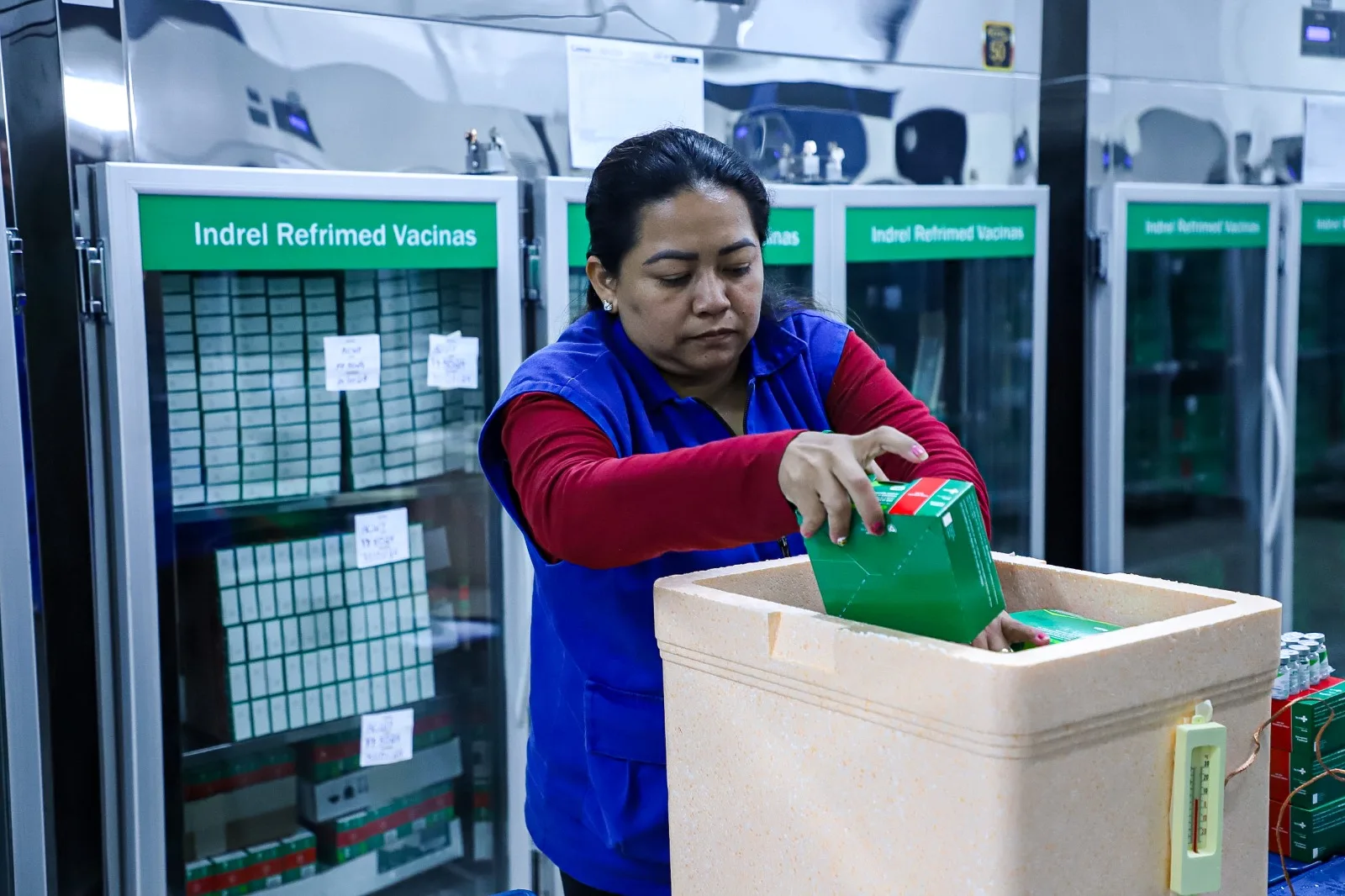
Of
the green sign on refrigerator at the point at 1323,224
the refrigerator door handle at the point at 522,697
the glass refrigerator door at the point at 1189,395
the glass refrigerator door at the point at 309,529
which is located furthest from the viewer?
the green sign on refrigerator at the point at 1323,224

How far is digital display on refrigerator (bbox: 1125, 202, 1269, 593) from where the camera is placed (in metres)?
4.05

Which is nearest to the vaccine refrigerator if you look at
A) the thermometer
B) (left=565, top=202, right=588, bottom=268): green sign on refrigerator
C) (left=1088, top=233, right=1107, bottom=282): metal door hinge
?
(left=1088, top=233, right=1107, bottom=282): metal door hinge

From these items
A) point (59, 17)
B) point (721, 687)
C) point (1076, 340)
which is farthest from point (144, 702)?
point (1076, 340)

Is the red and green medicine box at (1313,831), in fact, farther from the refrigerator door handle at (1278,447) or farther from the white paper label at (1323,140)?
the white paper label at (1323,140)

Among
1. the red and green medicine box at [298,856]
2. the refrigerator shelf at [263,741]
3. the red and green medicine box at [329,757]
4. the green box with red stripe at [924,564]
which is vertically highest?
the green box with red stripe at [924,564]

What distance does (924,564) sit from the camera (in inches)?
35.6

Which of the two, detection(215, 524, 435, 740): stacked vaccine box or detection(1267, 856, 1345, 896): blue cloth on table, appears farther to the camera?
detection(215, 524, 435, 740): stacked vaccine box

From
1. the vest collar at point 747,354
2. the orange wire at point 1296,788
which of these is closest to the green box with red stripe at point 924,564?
the vest collar at point 747,354

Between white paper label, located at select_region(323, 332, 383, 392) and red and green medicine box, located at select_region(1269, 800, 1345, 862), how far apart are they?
5.99 ft

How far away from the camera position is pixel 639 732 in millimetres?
1238

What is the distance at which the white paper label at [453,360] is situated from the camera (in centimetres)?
279

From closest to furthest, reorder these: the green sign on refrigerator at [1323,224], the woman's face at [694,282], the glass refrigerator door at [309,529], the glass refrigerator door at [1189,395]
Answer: the woman's face at [694,282] → the glass refrigerator door at [309,529] → the glass refrigerator door at [1189,395] → the green sign on refrigerator at [1323,224]

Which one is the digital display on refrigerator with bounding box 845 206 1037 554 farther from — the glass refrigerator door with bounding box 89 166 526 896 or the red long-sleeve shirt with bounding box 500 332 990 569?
the red long-sleeve shirt with bounding box 500 332 990 569

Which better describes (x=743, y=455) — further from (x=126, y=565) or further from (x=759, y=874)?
(x=126, y=565)
